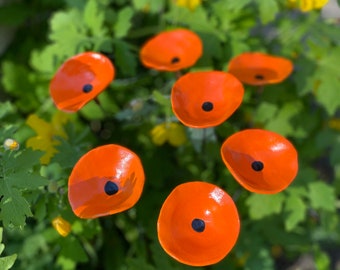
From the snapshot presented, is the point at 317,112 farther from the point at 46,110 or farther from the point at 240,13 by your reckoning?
the point at 46,110

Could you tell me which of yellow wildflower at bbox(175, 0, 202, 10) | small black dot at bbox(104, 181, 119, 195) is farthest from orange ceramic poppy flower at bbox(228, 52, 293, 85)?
small black dot at bbox(104, 181, 119, 195)

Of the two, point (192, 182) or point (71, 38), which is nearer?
point (192, 182)

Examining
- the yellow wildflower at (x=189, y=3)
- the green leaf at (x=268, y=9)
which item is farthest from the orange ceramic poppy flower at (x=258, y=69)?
the yellow wildflower at (x=189, y=3)

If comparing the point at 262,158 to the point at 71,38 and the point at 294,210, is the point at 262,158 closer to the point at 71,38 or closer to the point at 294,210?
the point at 294,210

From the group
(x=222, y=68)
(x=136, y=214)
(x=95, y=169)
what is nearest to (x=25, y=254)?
(x=136, y=214)

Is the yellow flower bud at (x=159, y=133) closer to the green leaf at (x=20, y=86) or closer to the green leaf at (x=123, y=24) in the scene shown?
the green leaf at (x=123, y=24)

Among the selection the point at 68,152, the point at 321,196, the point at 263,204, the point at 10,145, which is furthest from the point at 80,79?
the point at 321,196

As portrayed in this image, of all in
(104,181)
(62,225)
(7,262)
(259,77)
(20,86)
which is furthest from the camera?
(20,86)
